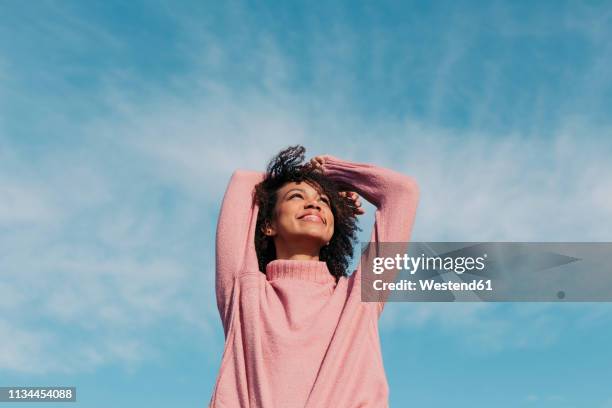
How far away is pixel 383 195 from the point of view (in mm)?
5895

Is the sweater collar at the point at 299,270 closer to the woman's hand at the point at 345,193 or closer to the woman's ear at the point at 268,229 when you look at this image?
the woman's ear at the point at 268,229

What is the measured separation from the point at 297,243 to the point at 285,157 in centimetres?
73

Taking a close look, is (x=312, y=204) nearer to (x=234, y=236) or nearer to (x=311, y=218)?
(x=311, y=218)

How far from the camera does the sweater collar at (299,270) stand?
560 centimetres

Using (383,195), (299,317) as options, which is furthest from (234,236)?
(383,195)

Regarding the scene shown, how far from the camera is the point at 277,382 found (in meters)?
4.98

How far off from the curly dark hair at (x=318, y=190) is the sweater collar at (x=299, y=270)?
0.99ft

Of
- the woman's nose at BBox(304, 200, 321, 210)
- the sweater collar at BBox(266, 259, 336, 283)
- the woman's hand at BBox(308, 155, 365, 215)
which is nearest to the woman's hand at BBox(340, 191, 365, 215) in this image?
the woman's hand at BBox(308, 155, 365, 215)

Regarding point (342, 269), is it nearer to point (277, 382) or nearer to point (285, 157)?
point (285, 157)

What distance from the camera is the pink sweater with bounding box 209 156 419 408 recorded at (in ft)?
16.1

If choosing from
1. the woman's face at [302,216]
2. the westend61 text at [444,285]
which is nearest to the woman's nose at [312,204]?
the woman's face at [302,216]

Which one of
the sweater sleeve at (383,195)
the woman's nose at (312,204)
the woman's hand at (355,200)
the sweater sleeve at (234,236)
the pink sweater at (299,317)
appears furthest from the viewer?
the woman's hand at (355,200)

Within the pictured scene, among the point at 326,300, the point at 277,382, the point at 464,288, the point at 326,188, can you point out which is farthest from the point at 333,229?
the point at 277,382

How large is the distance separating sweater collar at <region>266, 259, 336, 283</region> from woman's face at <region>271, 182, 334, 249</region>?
7.5 inches
